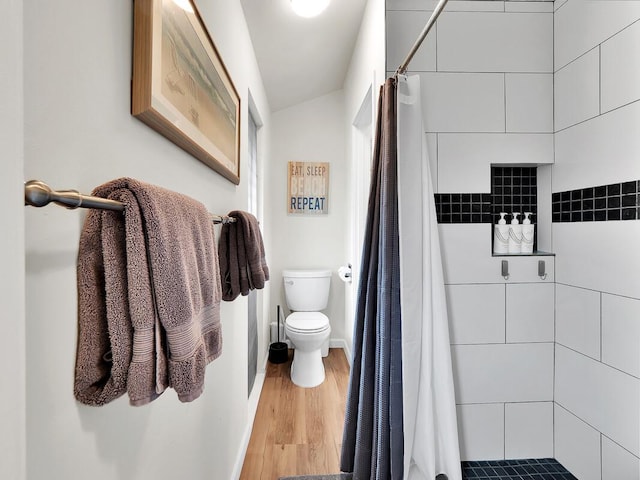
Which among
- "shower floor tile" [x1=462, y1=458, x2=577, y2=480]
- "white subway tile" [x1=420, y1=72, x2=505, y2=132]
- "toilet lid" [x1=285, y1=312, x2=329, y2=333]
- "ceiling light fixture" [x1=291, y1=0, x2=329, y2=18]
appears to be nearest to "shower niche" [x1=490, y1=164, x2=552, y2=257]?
"white subway tile" [x1=420, y1=72, x2=505, y2=132]

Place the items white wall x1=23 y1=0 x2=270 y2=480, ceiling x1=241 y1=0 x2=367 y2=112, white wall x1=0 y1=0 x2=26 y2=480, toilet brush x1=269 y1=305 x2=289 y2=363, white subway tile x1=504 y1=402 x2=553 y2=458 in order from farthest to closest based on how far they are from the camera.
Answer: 1. toilet brush x1=269 y1=305 x2=289 y2=363
2. ceiling x1=241 y1=0 x2=367 y2=112
3. white subway tile x1=504 y1=402 x2=553 y2=458
4. white wall x1=23 y1=0 x2=270 y2=480
5. white wall x1=0 y1=0 x2=26 y2=480

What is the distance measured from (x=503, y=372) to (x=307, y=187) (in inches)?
80.6

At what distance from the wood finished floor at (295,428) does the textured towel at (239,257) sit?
97 cm

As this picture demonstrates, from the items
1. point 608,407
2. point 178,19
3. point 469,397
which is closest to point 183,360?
point 178,19

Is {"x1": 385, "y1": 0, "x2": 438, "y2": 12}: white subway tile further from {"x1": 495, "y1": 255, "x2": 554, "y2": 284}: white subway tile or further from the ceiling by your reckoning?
{"x1": 495, "y1": 255, "x2": 554, "y2": 284}: white subway tile

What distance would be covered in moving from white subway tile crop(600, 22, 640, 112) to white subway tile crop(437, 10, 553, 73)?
1.04 ft

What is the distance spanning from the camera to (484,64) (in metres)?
1.60

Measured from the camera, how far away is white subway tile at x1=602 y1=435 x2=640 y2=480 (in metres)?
1.23

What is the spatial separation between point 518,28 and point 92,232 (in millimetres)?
1949

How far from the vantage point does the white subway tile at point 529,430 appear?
1.63 m

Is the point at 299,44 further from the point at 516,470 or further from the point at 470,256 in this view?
the point at 516,470

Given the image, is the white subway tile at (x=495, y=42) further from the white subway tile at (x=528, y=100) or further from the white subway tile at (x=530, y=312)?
the white subway tile at (x=530, y=312)

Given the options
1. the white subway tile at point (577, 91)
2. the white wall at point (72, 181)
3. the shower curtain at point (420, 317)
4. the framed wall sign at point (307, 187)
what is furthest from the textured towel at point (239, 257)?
the framed wall sign at point (307, 187)

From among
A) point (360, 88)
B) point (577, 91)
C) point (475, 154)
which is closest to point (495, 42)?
point (577, 91)
